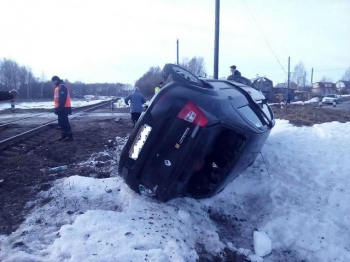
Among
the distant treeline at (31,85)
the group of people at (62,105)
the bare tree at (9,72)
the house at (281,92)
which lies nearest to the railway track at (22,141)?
the group of people at (62,105)

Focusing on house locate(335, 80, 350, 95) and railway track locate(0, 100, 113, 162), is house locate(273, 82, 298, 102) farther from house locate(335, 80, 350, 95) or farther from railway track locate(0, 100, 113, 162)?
railway track locate(0, 100, 113, 162)

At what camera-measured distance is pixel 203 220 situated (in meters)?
3.85

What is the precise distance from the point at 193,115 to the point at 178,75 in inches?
26.3

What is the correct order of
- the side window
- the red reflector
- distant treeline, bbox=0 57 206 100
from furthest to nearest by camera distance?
1. distant treeline, bbox=0 57 206 100
2. the side window
3. the red reflector

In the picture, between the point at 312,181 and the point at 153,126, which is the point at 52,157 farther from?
the point at 312,181

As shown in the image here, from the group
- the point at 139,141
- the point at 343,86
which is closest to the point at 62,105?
the point at 139,141

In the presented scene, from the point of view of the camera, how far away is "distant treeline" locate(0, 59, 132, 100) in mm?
70375

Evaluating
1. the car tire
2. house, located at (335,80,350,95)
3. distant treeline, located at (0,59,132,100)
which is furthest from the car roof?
house, located at (335,80,350,95)

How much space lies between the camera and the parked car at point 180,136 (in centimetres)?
342

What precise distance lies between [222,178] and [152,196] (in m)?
0.83

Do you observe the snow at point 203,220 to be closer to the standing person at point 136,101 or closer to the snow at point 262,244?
the snow at point 262,244

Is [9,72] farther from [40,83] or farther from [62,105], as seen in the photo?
[62,105]

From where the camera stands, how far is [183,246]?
313cm

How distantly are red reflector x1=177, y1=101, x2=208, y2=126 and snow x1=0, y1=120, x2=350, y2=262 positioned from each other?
3.67ft
